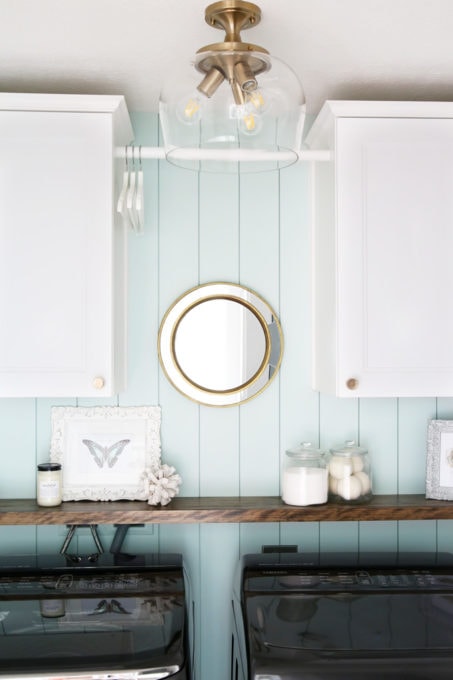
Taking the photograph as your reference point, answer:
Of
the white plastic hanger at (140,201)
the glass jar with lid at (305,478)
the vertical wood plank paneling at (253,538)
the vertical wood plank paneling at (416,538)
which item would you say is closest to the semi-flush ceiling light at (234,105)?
the white plastic hanger at (140,201)

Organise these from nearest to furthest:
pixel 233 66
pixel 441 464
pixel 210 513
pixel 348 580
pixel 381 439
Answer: pixel 233 66, pixel 348 580, pixel 210 513, pixel 441 464, pixel 381 439

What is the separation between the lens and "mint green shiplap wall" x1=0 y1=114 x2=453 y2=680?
2145mm

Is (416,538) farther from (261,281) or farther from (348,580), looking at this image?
(261,281)

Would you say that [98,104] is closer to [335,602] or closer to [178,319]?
[178,319]

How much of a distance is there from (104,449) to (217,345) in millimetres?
477

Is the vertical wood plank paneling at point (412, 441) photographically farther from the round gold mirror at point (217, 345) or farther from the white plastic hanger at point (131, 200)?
the white plastic hanger at point (131, 200)

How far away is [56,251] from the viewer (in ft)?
5.98

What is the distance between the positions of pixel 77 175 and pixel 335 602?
128 centimetres

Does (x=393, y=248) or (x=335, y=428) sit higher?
(x=393, y=248)

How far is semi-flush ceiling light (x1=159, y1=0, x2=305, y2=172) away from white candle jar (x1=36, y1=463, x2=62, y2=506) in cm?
109

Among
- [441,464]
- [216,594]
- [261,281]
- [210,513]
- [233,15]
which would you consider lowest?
[216,594]

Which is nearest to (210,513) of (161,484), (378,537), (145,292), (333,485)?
(161,484)

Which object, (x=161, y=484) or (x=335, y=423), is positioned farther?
(x=335, y=423)

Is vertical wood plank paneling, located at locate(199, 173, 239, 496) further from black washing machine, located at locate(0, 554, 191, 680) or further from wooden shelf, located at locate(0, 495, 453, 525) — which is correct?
black washing machine, located at locate(0, 554, 191, 680)
